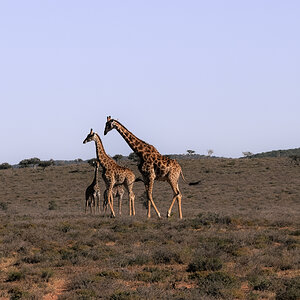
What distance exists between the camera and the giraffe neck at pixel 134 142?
21844 millimetres

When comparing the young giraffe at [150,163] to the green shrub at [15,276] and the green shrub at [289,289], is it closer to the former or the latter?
the green shrub at [15,276]

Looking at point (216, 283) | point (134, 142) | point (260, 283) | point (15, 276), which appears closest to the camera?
point (216, 283)

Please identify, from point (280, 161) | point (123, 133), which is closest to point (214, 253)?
point (123, 133)

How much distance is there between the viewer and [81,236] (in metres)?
18.2

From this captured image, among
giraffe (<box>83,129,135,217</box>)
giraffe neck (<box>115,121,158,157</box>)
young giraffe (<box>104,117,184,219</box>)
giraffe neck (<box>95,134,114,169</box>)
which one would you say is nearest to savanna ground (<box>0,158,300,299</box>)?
young giraffe (<box>104,117,184,219</box>)

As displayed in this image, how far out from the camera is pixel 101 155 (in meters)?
24.2

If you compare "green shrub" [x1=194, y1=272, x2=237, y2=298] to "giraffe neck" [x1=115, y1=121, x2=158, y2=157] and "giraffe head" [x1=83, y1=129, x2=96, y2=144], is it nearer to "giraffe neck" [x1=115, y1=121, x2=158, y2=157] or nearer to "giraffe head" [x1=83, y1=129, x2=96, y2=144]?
"giraffe neck" [x1=115, y1=121, x2=158, y2=157]

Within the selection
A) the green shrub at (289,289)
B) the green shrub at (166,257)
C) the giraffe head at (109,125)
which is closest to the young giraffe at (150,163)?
the giraffe head at (109,125)

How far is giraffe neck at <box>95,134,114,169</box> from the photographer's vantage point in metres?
23.9

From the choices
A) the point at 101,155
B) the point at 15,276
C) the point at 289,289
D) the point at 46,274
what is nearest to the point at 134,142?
the point at 101,155

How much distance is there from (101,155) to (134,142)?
263 cm

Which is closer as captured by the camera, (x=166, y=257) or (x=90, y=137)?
(x=166, y=257)

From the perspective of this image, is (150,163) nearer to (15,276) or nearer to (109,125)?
(109,125)

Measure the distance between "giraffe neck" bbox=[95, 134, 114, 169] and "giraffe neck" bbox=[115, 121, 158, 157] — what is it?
2.20m
